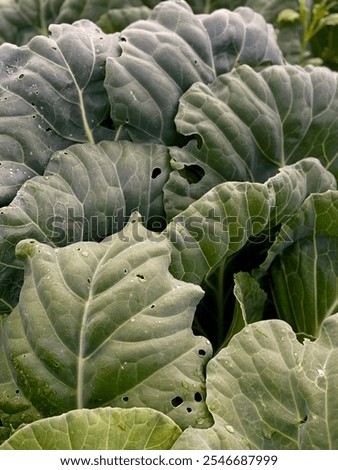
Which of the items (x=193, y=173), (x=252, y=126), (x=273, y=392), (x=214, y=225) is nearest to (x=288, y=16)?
(x=252, y=126)

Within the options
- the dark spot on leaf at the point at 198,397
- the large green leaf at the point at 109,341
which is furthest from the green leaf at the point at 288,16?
the dark spot on leaf at the point at 198,397

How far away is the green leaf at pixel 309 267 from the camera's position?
52.4 inches

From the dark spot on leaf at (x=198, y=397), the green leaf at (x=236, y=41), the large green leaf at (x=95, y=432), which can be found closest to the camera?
the large green leaf at (x=95, y=432)

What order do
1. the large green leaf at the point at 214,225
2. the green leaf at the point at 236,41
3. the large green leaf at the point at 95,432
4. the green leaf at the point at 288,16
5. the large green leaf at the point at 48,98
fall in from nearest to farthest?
the large green leaf at the point at 95,432 < the large green leaf at the point at 214,225 < the large green leaf at the point at 48,98 < the green leaf at the point at 236,41 < the green leaf at the point at 288,16

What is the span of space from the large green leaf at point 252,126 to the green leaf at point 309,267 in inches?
6.4

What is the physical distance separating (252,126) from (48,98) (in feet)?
1.45

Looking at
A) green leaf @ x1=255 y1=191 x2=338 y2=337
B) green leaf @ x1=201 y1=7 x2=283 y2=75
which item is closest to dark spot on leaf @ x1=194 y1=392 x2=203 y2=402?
green leaf @ x1=255 y1=191 x2=338 y2=337

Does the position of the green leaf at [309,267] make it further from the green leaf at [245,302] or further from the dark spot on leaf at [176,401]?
the dark spot on leaf at [176,401]

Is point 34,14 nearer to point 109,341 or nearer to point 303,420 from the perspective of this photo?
point 109,341

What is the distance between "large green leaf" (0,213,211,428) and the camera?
1067 mm

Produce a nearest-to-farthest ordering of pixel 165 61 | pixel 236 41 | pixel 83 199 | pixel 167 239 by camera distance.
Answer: pixel 167 239, pixel 83 199, pixel 165 61, pixel 236 41

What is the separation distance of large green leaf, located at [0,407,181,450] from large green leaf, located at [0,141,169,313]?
0.37 meters

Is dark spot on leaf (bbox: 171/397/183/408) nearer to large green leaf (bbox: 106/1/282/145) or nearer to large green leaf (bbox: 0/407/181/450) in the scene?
large green leaf (bbox: 0/407/181/450)

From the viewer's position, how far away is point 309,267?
4.48 feet
